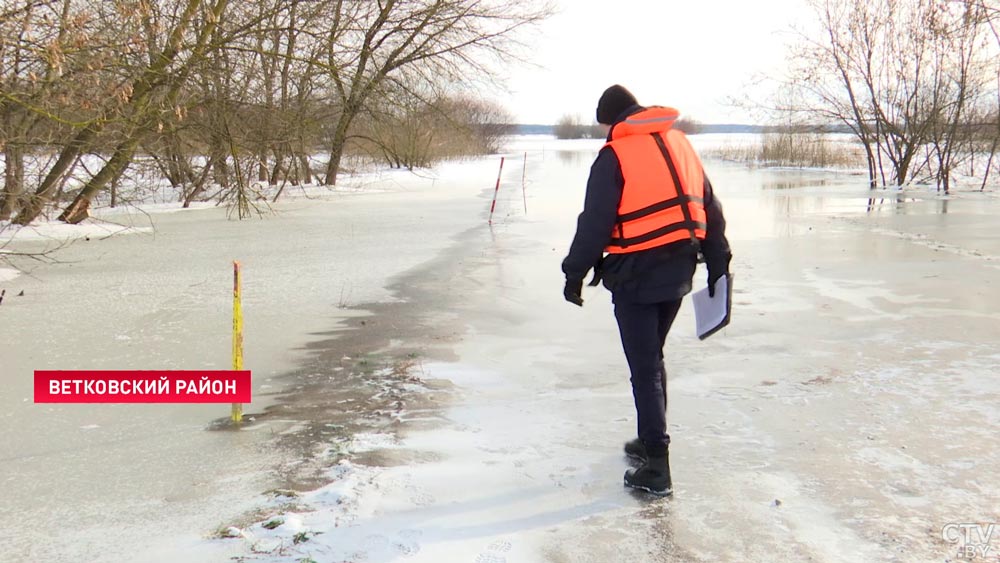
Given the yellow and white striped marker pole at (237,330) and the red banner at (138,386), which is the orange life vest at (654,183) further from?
the red banner at (138,386)

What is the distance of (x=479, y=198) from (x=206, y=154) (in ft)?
24.9

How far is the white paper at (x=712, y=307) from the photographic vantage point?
3.62 metres

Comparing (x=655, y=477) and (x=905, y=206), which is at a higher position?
(x=905, y=206)

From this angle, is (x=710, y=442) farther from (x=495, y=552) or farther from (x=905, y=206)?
(x=905, y=206)

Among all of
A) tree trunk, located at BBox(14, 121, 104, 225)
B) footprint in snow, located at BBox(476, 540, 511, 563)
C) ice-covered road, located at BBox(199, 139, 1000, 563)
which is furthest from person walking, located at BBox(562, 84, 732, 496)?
tree trunk, located at BBox(14, 121, 104, 225)

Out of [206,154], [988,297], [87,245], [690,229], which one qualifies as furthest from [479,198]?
[690,229]

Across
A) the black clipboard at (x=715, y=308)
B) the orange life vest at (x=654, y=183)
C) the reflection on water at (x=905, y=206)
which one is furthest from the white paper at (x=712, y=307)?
the reflection on water at (x=905, y=206)

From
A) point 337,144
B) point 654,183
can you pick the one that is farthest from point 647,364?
point 337,144

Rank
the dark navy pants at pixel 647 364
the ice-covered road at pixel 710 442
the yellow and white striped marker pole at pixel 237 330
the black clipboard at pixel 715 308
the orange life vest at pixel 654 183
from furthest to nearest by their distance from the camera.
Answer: the yellow and white striped marker pole at pixel 237 330
the black clipboard at pixel 715 308
the dark navy pants at pixel 647 364
the orange life vest at pixel 654 183
the ice-covered road at pixel 710 442

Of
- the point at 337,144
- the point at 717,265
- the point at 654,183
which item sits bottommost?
the point at 717,265

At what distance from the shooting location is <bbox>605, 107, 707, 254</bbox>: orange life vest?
3240 millimetres

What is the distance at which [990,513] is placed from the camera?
3.14 metres

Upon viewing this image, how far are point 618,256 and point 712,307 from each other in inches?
24.6
